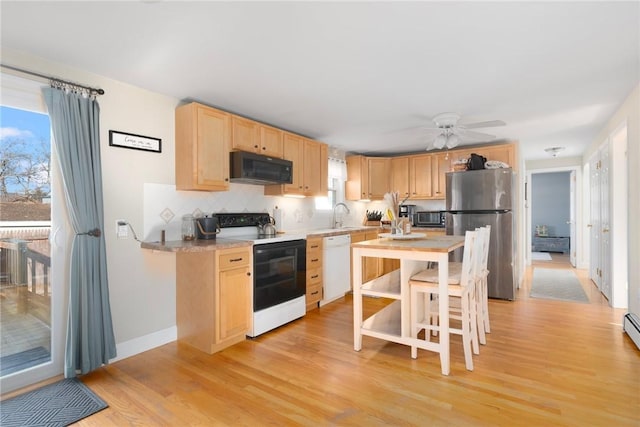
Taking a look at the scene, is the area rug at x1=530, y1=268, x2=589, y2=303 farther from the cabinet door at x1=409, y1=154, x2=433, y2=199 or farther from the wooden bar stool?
the wooden bar stool

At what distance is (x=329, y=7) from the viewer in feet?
5.80

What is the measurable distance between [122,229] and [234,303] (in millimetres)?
1131

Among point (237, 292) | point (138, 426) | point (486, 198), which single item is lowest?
point (138, 426)

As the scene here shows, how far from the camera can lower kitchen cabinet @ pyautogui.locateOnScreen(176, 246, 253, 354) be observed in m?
2.82

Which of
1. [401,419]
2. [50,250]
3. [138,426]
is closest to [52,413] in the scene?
[138,426]

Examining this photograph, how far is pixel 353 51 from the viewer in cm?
227

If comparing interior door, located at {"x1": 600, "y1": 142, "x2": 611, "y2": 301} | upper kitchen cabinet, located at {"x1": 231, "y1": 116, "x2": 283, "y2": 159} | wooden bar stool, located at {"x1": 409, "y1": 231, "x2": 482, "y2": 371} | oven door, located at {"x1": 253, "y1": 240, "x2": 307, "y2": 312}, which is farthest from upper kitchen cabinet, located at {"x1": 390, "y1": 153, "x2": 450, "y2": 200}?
wooden bar stool, located at {"x1": 409, "y1": 231, "x2": 482, "y2": 371}

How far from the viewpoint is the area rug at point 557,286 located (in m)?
4.48

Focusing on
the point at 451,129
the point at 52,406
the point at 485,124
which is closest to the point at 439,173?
the point at 485,124

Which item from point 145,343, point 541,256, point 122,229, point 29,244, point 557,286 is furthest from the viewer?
point 541,256

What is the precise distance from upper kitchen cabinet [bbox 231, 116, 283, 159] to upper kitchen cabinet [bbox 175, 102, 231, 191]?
15 cm

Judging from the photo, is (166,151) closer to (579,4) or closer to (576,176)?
(579,4)

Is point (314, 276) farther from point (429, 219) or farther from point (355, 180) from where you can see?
point (429, 219)

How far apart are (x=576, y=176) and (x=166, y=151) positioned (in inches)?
293
